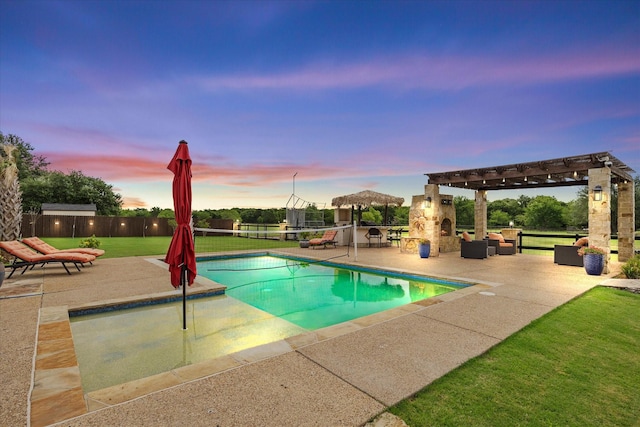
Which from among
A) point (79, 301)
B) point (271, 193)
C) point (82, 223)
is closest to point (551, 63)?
point (79, 301)

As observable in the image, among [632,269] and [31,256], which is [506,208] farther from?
[31,256]

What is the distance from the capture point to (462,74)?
11.8 meters

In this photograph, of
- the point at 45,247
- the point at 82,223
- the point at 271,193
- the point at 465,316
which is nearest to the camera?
the point at 465,316

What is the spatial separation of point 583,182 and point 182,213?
14.0 meters

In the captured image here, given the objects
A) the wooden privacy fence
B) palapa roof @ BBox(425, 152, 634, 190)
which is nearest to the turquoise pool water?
palapa roof @ BBox(425, 152, 634, 190)

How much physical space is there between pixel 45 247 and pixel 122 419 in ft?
29.0

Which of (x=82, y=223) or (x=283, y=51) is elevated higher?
(x=283, y=51)

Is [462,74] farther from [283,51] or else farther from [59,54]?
[59,54]

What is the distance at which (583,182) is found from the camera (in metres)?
11.4

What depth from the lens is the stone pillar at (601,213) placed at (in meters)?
8.12

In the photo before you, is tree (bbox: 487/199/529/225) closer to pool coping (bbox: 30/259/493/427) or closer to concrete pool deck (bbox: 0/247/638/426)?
concrete pool deck (bbox: 0/247/638/426)

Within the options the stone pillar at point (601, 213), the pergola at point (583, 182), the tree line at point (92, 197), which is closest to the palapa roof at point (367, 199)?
the pergola at point (583, 182)

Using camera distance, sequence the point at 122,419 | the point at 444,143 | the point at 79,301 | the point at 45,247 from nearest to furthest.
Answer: the point at 122,419 → the point at 79,301 → the point at 45,247 → the point at 444,143

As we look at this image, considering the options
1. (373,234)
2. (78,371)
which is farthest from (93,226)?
(78,371)
